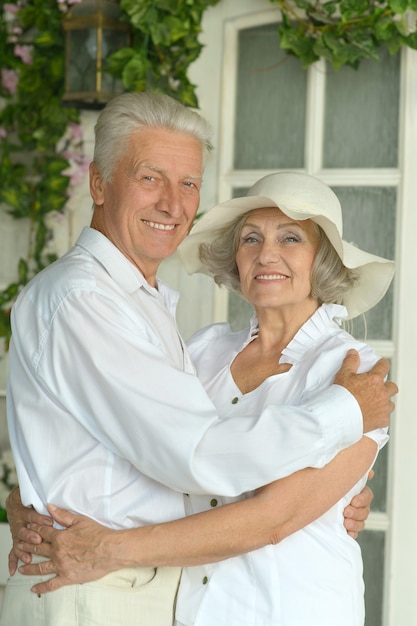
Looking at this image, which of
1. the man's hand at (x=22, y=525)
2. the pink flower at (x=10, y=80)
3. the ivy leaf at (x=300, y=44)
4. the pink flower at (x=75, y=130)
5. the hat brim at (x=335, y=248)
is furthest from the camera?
the pink flower at (x=10, y=80)

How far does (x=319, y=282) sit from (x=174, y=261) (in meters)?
1.11

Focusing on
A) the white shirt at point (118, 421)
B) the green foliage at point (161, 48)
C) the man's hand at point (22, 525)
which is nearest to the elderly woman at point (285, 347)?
the white shirt at point (118, 421)

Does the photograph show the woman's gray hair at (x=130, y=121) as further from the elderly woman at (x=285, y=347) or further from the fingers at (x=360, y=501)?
the fingers at (x=360, y=501)

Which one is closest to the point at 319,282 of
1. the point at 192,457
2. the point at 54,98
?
the point at 192,457

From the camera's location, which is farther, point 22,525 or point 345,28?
point 345,28

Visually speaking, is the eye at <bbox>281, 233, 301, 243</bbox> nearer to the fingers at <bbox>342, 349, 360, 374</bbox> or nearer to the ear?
the fingers at <bbox>342, 349, 360, 374</bbox>

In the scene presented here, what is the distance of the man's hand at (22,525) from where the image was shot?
1.89 meters

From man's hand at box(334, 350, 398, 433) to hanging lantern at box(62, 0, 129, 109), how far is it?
60.0 inches

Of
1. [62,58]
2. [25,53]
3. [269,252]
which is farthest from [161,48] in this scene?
[269,252]

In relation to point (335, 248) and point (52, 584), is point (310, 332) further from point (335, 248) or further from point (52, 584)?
point (52, 584)

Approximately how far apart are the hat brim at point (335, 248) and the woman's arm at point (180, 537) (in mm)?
539

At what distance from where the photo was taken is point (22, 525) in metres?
1.95

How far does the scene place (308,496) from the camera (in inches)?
73.3

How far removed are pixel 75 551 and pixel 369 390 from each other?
0.65 meters
